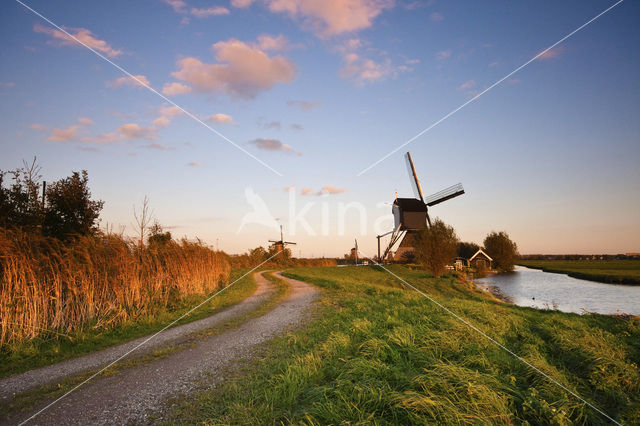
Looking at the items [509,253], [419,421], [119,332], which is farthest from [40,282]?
[509,253]

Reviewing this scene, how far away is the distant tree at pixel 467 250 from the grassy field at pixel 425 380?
61.3m

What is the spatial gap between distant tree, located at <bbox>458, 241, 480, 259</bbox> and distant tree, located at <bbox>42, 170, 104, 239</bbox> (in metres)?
64.0

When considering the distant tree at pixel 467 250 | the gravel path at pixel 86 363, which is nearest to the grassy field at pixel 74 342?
the gravel path at pixel 86 363

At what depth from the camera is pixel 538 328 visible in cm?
889

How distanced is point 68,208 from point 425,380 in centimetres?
2445

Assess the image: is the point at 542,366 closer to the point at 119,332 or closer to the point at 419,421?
the point at 419,421

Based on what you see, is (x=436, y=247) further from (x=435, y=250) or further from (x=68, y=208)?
(x=68, y=208)

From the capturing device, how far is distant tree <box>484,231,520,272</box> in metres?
63.4

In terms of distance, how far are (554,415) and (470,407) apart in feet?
3.66

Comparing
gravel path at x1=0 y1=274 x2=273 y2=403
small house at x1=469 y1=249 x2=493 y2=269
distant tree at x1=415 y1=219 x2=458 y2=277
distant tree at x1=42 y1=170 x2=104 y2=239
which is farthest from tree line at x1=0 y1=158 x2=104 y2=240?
small house at x1=469 y1=249 x2=493 y2=269

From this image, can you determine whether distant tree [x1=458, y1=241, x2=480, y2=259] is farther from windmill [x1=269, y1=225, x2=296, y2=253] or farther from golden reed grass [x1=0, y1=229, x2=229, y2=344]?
golden reed grass [x1=0, y1=229, x2=229, y2=344]

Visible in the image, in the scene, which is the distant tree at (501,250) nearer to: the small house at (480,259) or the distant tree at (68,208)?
the small house at (480,259)

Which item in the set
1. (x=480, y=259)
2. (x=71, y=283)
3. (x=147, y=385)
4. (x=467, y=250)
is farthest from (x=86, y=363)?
(x=467, y=250)

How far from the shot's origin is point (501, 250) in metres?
64.8
